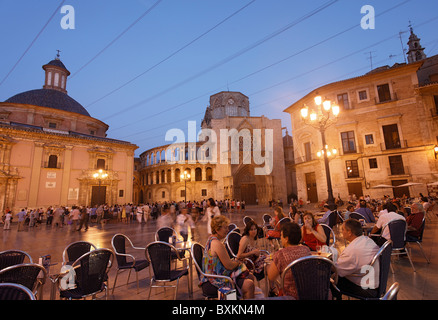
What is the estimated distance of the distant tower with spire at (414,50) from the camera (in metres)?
30.4

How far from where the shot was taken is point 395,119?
1894 cm

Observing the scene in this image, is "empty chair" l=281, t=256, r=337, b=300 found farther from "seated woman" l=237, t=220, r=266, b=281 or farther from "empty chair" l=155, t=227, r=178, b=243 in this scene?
"empty chair" l=155, t=227, r=178, b=243

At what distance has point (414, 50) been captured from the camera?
100 feet

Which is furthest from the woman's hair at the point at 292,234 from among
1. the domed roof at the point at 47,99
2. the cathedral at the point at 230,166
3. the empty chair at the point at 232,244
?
the domed roof at the point at 47,99

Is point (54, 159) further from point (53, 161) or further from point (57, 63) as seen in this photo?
point (57, 63)

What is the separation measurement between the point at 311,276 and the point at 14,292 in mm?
2613

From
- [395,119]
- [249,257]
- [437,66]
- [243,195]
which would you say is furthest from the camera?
[243,195]

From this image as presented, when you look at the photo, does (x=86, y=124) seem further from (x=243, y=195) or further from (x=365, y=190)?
(x=365, y=190)

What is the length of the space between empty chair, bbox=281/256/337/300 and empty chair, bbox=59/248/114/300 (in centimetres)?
233

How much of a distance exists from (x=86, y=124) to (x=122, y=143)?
5883mm

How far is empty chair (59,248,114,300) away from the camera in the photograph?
2.67m

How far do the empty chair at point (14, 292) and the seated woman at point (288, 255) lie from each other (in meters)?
2.23

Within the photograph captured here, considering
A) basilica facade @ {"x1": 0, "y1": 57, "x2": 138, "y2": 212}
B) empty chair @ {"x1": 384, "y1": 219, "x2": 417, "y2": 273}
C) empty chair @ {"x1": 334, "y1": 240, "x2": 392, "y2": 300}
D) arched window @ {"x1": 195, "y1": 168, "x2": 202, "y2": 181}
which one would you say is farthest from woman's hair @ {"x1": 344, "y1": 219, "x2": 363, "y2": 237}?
arched window @ {"x1": 195, "y1": 168, "x2": 202, "y2": 181}
